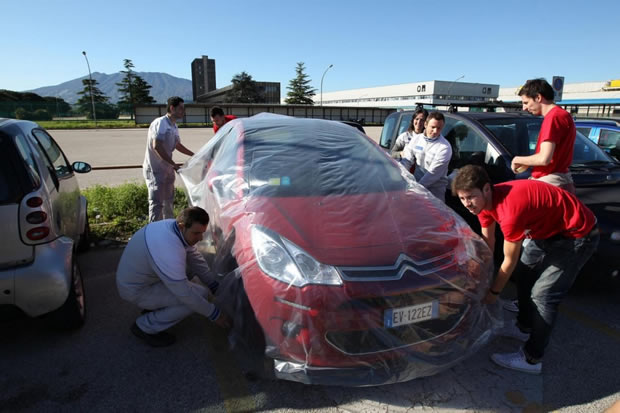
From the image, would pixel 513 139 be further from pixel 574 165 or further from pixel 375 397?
pixel 375 397

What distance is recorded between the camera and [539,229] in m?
2.34

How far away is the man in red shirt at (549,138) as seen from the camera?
117 inches

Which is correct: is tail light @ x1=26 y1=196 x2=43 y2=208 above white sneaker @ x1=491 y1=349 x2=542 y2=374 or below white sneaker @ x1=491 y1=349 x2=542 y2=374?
above

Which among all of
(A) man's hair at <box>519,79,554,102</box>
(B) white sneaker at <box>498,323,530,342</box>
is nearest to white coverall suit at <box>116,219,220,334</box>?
(B) white sneaker at <box>498,323,530,342</box>

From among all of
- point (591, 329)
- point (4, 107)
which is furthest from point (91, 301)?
point (4, 107)

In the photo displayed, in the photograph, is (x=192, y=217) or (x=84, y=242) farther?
(x=84, y=242)

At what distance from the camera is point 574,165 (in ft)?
13.5

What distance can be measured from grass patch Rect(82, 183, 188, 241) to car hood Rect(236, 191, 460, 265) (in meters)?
3.23

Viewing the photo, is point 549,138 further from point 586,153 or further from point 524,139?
point 586,153

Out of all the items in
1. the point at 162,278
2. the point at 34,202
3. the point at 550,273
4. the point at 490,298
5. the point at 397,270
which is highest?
the point at 34,202

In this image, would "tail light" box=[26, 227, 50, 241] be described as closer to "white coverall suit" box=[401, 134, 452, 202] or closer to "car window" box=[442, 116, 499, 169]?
"white coverall suit" box=[401, 134, 452, 202]

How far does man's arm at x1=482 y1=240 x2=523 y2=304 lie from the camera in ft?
7.47

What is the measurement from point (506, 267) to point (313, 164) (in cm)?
156

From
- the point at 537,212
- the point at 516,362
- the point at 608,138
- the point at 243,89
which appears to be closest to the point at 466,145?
the point at 537,212
